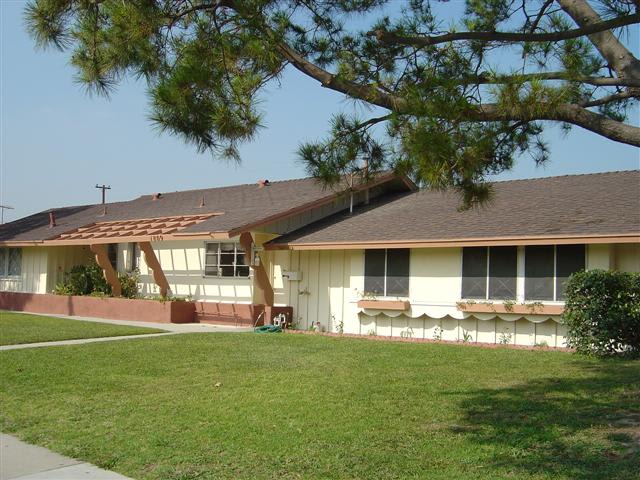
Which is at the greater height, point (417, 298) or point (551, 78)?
point (551, 78)

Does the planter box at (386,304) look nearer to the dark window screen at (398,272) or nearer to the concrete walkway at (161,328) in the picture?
the dark window screen at (398,272)

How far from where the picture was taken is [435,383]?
959 cm

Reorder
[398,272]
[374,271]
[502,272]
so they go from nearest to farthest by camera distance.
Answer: [502,272] < [398,272] < [374,271]

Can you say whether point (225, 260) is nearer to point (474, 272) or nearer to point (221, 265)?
point (221, 265)

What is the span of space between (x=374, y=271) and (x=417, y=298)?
1.39m

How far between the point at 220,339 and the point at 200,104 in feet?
29.1

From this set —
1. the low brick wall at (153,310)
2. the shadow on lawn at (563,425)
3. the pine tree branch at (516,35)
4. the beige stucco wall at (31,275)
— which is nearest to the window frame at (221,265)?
the low brick wall at (153,310)

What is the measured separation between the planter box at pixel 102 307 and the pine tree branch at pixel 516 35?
13994 millimetres

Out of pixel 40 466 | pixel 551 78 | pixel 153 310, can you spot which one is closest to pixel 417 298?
pixel 153 310

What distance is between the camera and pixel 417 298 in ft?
52.9

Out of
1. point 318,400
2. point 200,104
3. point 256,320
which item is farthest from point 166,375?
Result: point 256,320

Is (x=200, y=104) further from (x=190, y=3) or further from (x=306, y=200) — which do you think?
(x=306, y=200)

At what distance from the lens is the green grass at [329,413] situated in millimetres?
5980

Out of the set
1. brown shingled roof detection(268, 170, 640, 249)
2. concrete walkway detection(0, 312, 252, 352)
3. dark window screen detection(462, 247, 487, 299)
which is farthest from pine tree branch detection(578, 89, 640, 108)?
concrete walkway detection(0, 312, 252, 352)
